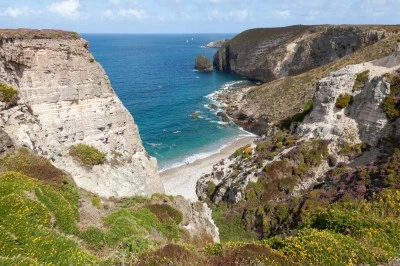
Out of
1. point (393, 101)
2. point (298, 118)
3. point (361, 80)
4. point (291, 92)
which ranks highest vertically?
point (361, 80)

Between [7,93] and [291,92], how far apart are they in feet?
202

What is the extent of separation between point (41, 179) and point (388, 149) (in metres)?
27.9

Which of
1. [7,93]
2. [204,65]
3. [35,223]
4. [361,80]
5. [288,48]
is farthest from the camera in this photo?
[204,65]

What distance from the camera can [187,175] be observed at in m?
47.9

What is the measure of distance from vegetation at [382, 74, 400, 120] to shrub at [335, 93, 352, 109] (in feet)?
11.9

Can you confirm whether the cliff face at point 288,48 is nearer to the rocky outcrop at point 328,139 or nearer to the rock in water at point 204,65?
the rock in water at point 204,65

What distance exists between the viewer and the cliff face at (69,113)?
22.0 m

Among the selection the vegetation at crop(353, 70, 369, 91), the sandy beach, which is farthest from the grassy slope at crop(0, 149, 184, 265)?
the vegetation at crop(353, 70, 369, 91)

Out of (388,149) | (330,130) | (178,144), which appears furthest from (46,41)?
(178,144)

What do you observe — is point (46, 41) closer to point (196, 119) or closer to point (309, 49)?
point (196, 119)

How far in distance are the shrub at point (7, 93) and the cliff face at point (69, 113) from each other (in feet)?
1.67

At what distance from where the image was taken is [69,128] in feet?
80.2

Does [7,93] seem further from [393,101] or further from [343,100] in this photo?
[393,101]

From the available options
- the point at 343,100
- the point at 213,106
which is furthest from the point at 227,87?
the point at 343,100
